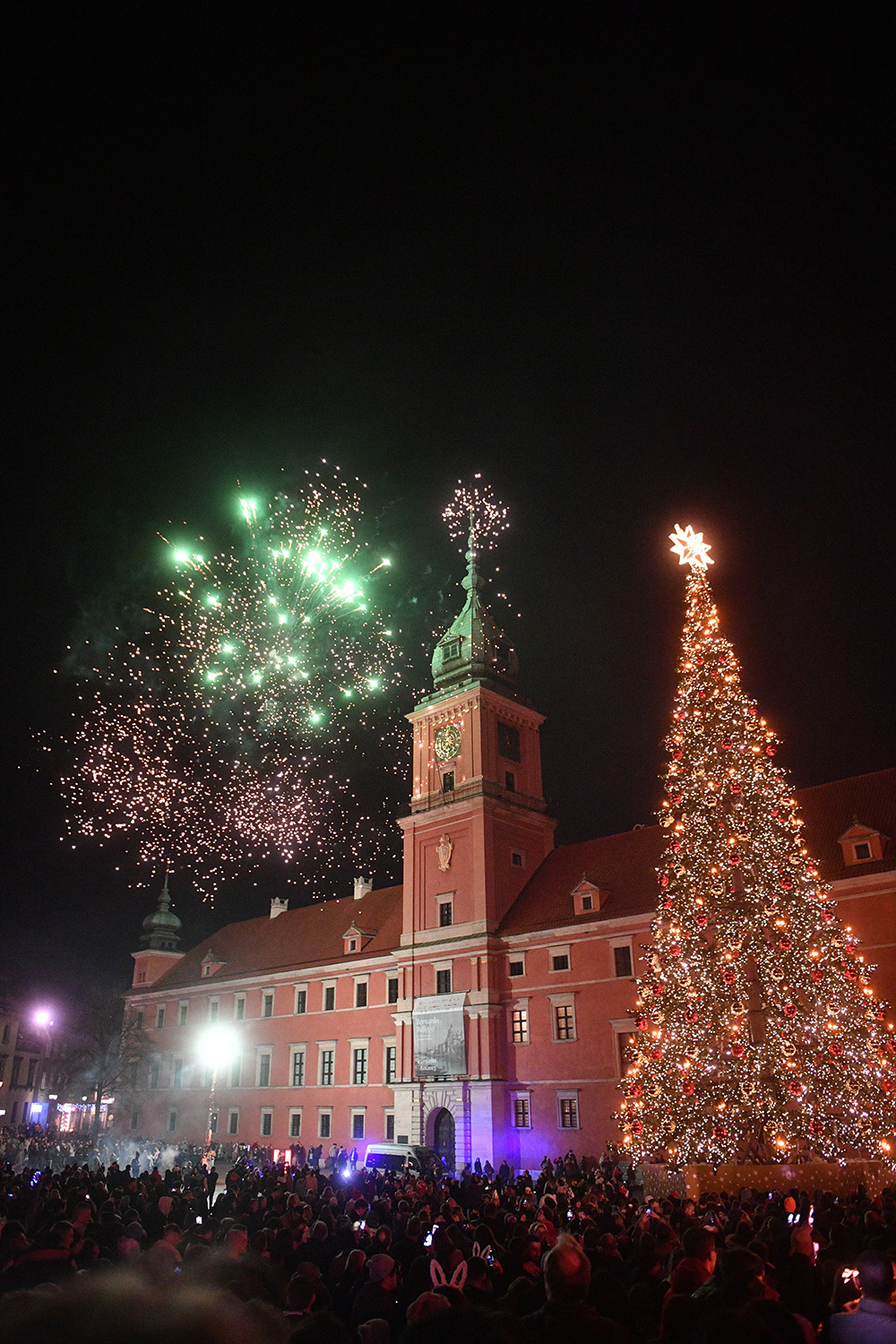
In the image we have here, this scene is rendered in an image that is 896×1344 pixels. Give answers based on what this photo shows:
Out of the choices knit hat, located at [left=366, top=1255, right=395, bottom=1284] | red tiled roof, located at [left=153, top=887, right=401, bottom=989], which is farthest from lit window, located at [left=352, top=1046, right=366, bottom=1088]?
knit hat, located at [left=366, top=1255, right=395, bottom=1284]

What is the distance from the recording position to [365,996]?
46719mm

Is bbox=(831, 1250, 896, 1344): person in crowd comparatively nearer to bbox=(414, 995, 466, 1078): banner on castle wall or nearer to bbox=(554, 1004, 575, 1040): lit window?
bbox=(554, 1004, 575, 1040): lit window

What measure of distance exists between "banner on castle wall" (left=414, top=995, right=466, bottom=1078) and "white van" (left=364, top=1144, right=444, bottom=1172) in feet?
17.7

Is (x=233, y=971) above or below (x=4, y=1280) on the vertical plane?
above

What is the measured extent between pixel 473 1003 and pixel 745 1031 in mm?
22240

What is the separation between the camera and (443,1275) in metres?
7.07

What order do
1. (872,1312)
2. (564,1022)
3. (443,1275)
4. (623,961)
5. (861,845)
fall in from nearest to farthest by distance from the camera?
(872,1312)
(443,1275)
(861,845)
(623,961)
(564,1022)

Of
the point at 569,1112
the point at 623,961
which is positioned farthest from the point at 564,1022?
the point at 623,961

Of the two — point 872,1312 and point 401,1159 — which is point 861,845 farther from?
point 872,1312

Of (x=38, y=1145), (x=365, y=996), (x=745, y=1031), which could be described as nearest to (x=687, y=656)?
(x=745, y=1031)

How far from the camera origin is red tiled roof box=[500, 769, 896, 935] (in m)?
33.0

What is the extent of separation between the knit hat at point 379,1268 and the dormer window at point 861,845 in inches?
1123

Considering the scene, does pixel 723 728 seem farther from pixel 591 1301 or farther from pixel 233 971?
pixel 233 971

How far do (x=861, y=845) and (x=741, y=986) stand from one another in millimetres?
14856
